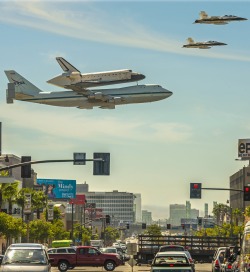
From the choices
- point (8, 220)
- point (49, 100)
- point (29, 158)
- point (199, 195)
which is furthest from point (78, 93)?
point (29, 158)

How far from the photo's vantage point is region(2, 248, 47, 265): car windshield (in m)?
36.1

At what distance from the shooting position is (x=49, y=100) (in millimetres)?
132750

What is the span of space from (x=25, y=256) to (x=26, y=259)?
0.80 ft

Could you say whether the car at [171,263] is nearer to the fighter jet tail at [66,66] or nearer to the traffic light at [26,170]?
the traffic light at [26,170]

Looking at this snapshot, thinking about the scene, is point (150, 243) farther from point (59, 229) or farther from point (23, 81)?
point (59, 229)

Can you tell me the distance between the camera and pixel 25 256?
119ft

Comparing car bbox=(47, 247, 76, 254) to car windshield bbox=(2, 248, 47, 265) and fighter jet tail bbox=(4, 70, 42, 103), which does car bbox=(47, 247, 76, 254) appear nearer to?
car windshield bbox=(2, 248, 47, 265)

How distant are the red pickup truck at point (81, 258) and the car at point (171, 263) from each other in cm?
3033

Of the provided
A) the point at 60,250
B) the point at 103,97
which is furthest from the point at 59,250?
the point at 103,97

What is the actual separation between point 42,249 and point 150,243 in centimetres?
3362

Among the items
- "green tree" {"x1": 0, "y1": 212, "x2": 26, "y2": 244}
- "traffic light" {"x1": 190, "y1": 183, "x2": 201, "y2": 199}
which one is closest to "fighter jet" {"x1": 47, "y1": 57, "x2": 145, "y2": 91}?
"green tree" {"x1": 0, "y1": 212, "x2": 26, "y2": 244}

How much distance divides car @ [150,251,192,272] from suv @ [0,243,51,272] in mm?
4237

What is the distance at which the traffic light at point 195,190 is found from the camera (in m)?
78.2

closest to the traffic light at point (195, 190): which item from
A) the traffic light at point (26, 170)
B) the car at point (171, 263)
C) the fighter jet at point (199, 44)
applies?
the fighter jet at point (199, 44)
